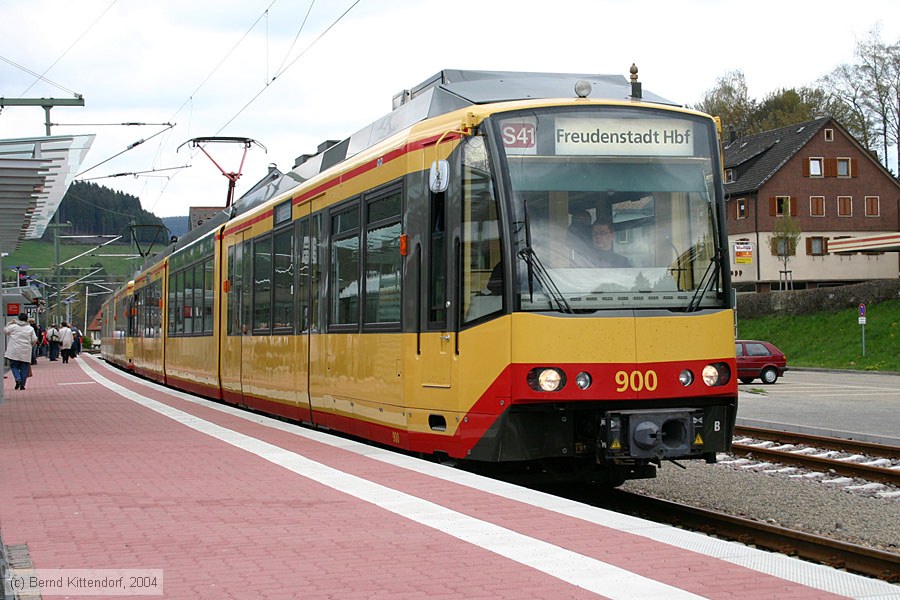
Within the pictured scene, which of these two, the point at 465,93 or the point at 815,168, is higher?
the point at 815,168

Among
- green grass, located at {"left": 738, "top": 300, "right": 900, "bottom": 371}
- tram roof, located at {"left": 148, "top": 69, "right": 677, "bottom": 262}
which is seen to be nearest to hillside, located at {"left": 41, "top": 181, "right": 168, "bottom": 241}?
green grass, located at {"left": 738, "top": 300, "right": 900, "bottom": 371}

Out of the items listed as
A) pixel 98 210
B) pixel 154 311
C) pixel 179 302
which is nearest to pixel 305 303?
pixel 179 302

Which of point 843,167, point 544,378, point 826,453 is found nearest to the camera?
point 544,378

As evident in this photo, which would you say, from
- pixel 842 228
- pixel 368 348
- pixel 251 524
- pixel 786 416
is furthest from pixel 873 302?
pixel 251 524

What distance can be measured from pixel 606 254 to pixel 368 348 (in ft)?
9.42

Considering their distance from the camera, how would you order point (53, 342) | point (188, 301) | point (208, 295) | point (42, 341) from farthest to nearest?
point (42, 341) < point (53, 342) < point (188, 301) < point (208, 295)

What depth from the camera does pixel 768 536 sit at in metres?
7.95

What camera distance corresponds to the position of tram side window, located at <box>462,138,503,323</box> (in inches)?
334

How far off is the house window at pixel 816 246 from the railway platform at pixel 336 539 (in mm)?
57210

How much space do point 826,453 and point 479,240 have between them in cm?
661

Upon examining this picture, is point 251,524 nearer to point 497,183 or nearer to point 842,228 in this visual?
point 497,183

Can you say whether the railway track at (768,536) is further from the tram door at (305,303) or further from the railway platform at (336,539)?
the tram door at (305,303)

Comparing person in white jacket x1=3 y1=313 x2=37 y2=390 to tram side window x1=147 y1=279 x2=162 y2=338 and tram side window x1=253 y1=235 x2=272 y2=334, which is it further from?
tram side window x1=253 y1=235 x2=272 y2=334

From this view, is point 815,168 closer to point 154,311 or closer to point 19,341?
point 154,311
